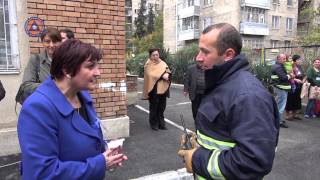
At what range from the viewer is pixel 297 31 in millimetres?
41469

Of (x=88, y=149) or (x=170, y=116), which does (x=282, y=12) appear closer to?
(x=170, y=116)

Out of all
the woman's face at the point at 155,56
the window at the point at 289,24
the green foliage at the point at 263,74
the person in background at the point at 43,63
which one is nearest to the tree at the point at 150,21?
the window at the point at 289,24

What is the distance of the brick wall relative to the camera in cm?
512

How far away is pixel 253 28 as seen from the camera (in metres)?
35.5

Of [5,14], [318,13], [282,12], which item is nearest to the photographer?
[5,14]

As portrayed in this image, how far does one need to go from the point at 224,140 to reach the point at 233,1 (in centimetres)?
3564

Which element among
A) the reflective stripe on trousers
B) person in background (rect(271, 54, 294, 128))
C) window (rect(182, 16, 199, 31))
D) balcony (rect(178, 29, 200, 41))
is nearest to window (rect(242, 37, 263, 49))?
balcony (rect(178, 29, 200, 41))

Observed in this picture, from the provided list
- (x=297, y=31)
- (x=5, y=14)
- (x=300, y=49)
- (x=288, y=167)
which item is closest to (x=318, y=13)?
(x=300, y=49)

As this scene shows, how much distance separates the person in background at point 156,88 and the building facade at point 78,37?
3.16 ft

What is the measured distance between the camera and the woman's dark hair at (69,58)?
1.87 metres

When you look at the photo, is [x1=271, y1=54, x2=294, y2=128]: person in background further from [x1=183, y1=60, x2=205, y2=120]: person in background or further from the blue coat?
the blue coat

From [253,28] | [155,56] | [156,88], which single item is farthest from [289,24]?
[156,88]

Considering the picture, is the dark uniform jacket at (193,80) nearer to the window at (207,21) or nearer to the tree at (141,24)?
the window at (207,21)

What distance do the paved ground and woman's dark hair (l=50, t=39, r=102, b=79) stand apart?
279cm
